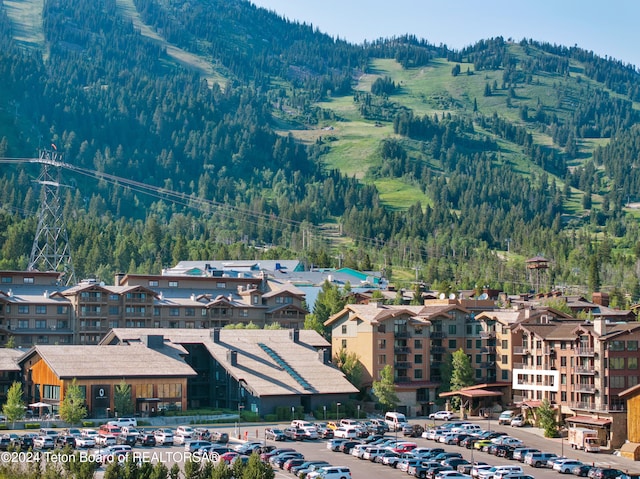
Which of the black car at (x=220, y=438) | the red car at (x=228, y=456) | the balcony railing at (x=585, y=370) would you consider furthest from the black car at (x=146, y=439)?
the balcony railing at (x=585, y=370)

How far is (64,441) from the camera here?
281 feet

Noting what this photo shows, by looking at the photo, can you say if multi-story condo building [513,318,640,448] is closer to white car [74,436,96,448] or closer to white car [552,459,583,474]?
white car [552,459,583,474]

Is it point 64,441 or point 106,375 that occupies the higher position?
point 106,375

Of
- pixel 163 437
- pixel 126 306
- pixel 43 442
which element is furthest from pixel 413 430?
pixel 126 306

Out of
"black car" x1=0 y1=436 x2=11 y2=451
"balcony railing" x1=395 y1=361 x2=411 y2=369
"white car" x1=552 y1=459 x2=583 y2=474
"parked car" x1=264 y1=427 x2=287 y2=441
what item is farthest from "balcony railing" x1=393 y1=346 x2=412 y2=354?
"black car" x1=0 y1=436 x2=11 y2=451

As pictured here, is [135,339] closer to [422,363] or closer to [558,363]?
[422,363]

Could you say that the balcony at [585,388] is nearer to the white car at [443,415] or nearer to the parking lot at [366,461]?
the parking lot at [366,461]

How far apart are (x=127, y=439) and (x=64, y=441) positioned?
5.12 m

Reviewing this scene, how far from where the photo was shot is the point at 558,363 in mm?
122562

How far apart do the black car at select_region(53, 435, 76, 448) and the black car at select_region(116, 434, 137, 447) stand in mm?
3461

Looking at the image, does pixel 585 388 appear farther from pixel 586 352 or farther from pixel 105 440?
pixel 105 440

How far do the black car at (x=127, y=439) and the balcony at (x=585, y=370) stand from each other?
161 ft

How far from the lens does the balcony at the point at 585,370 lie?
11596 centimetres

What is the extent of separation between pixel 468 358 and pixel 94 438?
2160 inches
